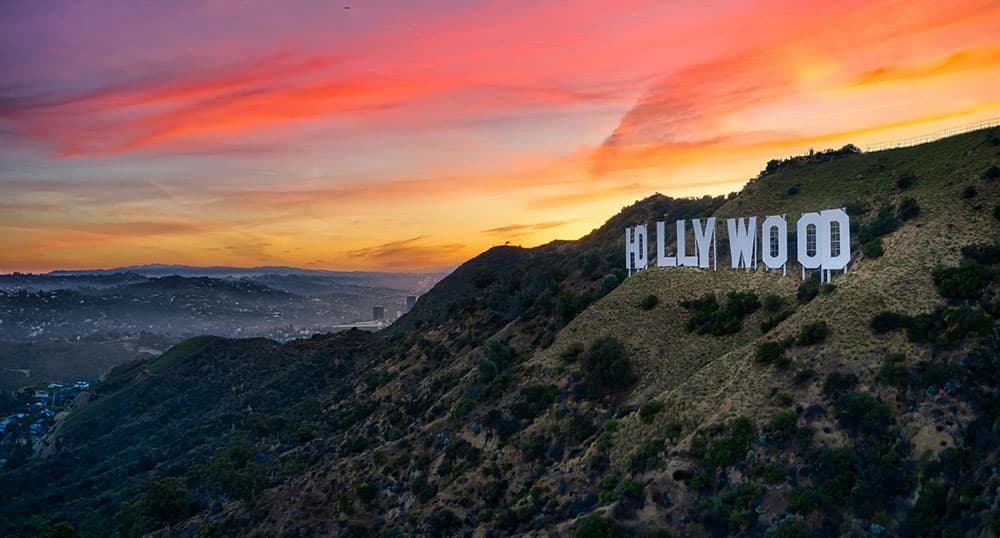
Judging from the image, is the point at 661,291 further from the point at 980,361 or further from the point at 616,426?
the point at 980,361

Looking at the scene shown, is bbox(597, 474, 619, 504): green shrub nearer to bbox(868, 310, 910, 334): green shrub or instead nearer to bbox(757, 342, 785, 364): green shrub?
bbox(757, 342, 785, 364): green shrub

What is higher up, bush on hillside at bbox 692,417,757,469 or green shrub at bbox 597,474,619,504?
bush on hillside at bbox 692,417,757,469

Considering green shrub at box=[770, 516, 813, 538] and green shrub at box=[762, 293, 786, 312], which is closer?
green shrub at box=[770, 516, 813, 538]

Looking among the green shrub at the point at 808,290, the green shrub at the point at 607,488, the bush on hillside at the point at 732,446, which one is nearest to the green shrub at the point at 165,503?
the green shrub at the point at 607,488

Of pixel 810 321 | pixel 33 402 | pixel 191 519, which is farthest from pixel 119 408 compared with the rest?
pixel 810 321

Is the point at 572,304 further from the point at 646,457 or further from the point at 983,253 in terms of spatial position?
the point at 983,253

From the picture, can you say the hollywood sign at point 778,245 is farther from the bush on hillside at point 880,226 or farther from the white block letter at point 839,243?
the bush on hillside at point 880,226

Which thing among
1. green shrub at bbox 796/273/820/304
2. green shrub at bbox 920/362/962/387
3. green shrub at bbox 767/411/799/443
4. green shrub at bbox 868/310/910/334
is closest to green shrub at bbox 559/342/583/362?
green shrub at bbox 796/273/820/304
